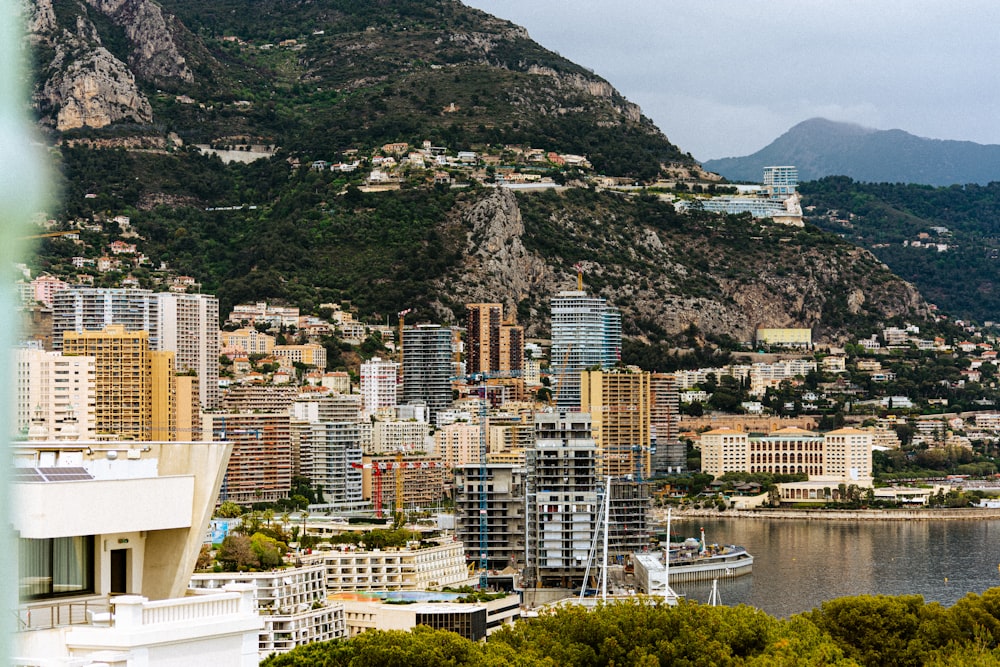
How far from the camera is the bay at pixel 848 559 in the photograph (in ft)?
122

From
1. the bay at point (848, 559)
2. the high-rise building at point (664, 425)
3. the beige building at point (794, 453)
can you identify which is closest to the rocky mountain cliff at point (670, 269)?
Answer: the high-rise building at point (664, 425)

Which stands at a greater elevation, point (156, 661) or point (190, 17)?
point (190, 17)

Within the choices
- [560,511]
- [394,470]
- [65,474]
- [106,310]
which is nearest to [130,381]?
[106,310]

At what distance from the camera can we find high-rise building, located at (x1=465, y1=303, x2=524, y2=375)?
234ft

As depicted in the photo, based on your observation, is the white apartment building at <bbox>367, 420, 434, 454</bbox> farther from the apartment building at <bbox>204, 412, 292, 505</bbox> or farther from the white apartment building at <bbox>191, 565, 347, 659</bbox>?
the white apartment building at <bbox>191, 565, 347, 659</bbox>

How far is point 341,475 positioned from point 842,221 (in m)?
73.8

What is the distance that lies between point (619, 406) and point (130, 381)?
1992cm

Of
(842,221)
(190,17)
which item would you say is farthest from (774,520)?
(842,221)

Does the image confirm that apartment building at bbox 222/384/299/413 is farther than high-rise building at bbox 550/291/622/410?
No

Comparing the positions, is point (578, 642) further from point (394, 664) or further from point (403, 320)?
point (403, 320)

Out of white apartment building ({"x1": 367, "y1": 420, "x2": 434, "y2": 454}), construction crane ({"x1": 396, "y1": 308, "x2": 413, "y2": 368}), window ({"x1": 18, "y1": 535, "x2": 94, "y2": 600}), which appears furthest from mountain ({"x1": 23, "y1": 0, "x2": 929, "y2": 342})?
window ({"x1": 18, "y1": 535, "x2": 94, "y2": 600})

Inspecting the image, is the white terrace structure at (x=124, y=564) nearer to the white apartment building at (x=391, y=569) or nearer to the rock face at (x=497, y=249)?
the white apartment building at (x=391, y=569)

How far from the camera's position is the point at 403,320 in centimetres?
7200

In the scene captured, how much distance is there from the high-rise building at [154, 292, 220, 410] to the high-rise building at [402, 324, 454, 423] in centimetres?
870
